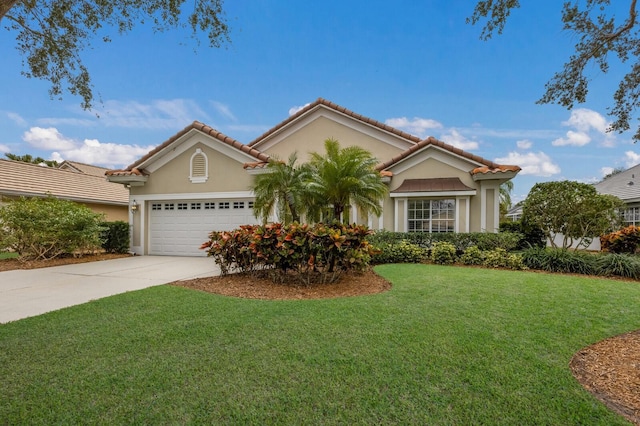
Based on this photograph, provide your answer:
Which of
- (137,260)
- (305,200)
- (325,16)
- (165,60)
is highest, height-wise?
(325,16)

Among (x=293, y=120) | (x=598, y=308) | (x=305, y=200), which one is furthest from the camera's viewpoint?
(x=293, y=120)

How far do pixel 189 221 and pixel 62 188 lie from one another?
32.8 ft

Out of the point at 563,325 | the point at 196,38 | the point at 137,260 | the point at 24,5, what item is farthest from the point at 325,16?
the point at 137,260

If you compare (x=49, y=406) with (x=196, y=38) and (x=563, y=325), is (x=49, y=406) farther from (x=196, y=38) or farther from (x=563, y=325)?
(x=563, y=325)

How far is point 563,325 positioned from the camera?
488cm

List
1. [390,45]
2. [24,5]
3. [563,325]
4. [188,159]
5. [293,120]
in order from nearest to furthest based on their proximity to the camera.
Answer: [563,325] < [24,5] < [390,45] < [188,159] < [293,120]

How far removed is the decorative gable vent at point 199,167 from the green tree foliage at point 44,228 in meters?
4.39

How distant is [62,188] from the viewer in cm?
1862

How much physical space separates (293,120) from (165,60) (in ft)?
26.8

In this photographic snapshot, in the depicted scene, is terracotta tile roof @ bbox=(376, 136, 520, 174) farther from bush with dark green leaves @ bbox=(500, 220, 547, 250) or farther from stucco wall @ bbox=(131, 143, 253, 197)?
stucco wall @ bbox=(131, 143, 253, 197)

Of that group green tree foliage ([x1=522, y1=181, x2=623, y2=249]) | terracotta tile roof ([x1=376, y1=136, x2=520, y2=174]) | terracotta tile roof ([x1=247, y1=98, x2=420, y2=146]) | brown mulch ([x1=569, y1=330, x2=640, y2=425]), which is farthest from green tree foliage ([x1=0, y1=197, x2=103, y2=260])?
green tree foliage ([x1=522, y1=181, x2=623, y2=249])

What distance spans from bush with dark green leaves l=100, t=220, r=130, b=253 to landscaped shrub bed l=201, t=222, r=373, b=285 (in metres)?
9.60

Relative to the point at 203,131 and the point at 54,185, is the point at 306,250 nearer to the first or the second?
the point at 203,131

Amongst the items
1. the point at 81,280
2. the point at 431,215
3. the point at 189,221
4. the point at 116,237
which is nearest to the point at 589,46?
the point at 431,215
